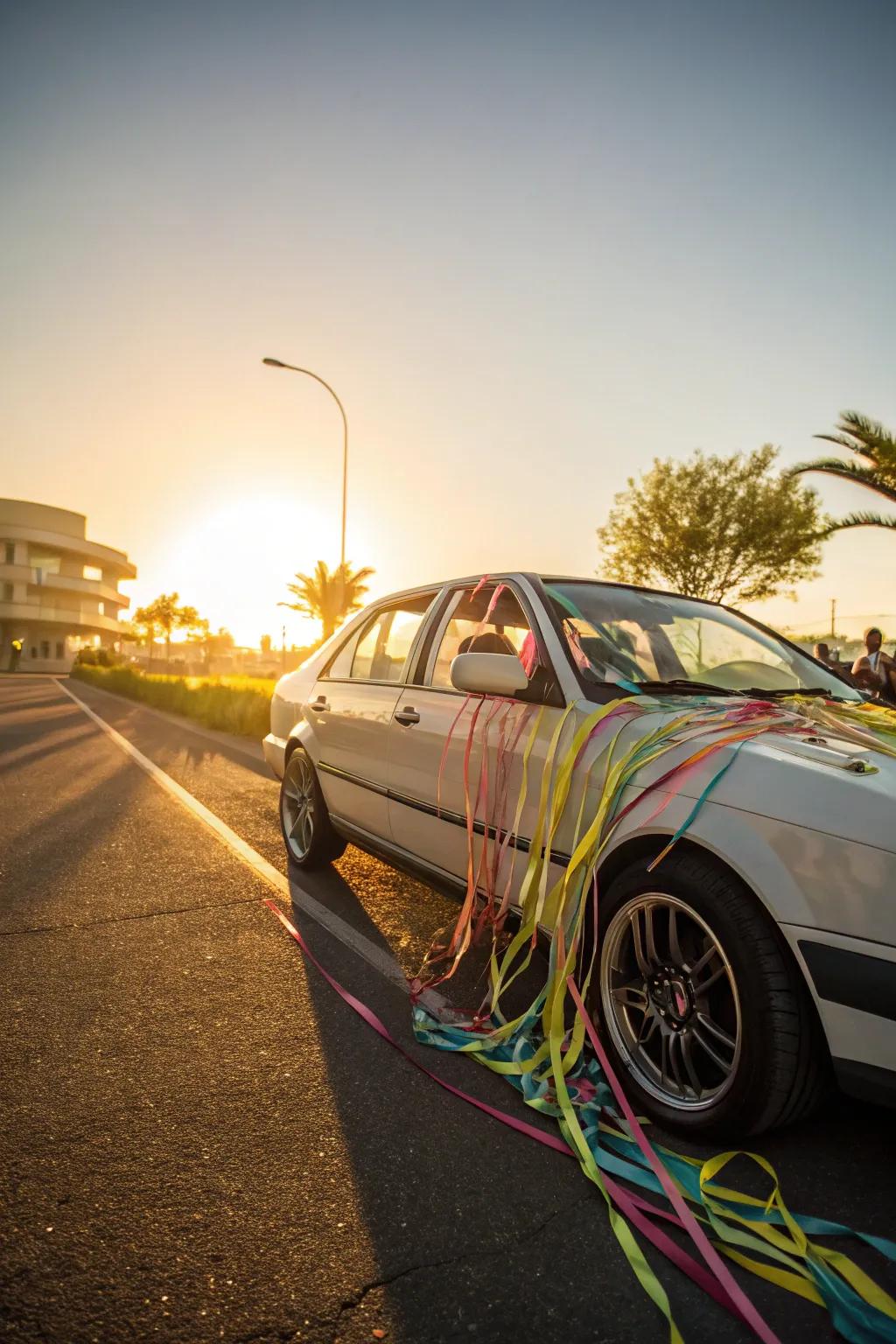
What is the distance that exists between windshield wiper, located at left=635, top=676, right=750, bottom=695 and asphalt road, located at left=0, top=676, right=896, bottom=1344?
1365 mm

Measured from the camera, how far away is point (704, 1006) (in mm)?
2229

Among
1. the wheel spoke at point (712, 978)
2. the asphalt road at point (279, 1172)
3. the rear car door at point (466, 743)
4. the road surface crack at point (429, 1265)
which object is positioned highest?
the rear car door at point (466, 743)

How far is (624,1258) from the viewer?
1771 mm

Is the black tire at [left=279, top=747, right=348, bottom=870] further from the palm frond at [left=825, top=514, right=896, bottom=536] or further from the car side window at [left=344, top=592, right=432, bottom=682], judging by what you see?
the palm frond at [left=825, top=514, right=896, bottom=536]

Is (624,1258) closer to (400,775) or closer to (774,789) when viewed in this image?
(774,789)

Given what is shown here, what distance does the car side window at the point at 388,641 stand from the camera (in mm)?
4168

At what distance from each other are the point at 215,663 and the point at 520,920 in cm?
10946

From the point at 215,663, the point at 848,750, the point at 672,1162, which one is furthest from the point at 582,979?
the point at 215,663

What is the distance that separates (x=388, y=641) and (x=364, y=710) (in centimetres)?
44

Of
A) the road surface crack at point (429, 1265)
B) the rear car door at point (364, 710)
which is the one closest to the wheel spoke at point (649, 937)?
the road surface crack at point (429, 1265)

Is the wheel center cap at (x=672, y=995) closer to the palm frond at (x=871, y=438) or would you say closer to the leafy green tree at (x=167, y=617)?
the palm frond at (x=871, y=438)

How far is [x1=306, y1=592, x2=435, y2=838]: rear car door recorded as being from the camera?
4004mm

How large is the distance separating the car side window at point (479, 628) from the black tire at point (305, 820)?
1.40 meters

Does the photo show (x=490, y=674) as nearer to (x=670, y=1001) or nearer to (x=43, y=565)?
(x=670, y=1001)
